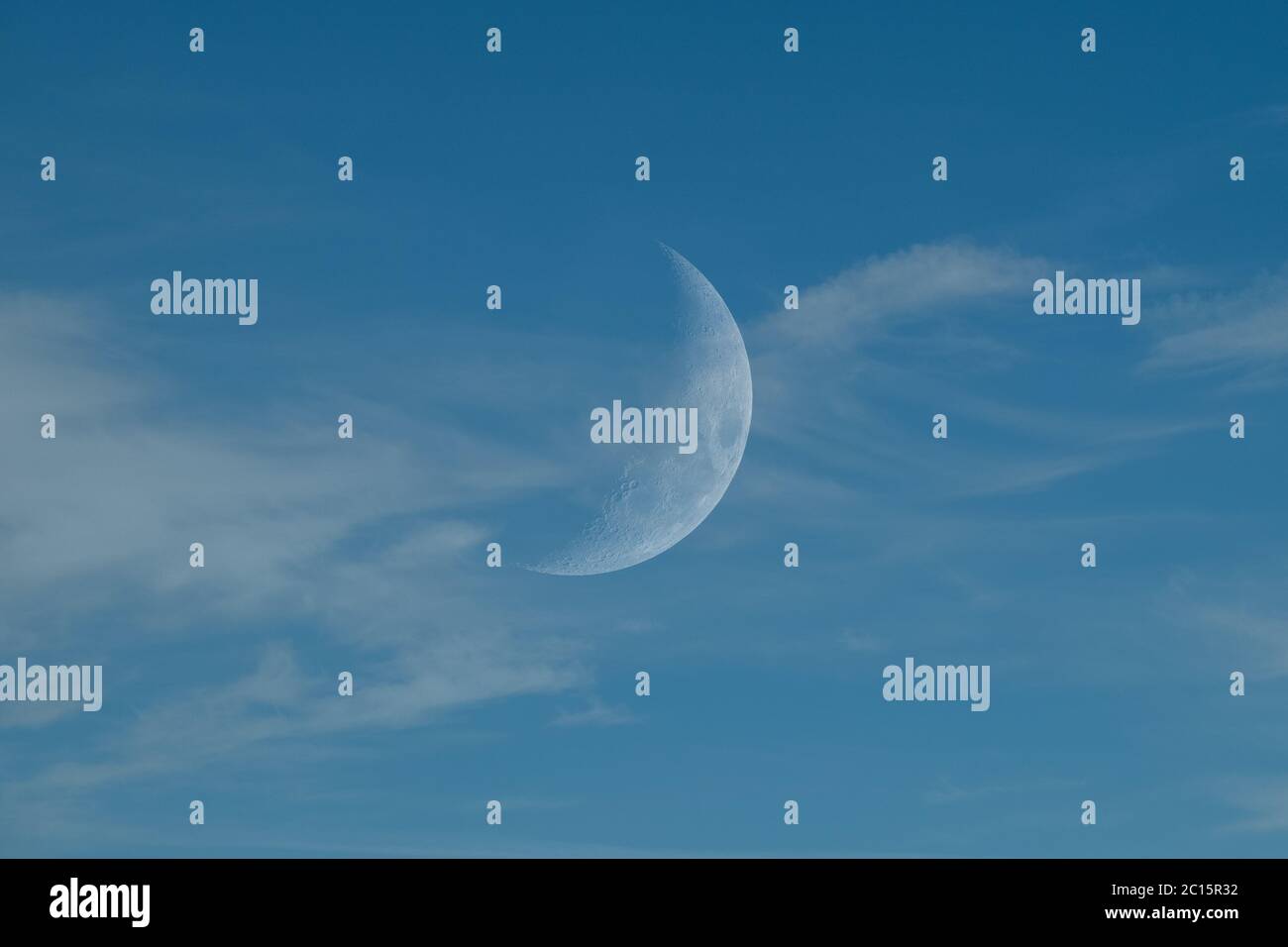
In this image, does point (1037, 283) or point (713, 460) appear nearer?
point (1037, 283)

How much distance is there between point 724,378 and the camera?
3569cm

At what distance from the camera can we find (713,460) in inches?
1404

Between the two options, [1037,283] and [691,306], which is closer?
[1037,283]

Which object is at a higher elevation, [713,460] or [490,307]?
[490,307]

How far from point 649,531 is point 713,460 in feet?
6.79

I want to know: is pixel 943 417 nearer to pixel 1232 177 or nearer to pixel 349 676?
pixel 1232 177
